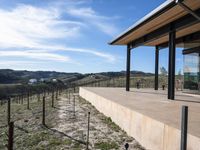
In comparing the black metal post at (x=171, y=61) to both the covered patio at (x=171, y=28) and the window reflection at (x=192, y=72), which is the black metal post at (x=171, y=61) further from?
the window reflection at (x=192, y=72)

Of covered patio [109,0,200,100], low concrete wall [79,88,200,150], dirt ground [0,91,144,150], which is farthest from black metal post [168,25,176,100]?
low concrete wall [79,88,200,150]

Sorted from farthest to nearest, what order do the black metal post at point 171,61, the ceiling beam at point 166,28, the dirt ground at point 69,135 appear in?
the black metal post at point 171,61 < the ceiling beam at point 166,28 < the dirt ground at point 69,135

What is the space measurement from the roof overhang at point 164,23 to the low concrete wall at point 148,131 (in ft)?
14.3

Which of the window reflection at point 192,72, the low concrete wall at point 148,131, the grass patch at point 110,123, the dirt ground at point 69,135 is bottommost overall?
the dirt ground at point 69,135

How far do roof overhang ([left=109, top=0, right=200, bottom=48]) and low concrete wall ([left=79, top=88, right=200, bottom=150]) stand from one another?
14.3ft

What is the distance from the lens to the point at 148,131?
891 centimetres

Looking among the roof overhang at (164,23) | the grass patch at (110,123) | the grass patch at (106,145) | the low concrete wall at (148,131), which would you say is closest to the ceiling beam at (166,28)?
the roof overhang at (164,23)

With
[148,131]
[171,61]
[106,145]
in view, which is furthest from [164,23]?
[148,131]

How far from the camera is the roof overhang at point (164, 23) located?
13.1 metres

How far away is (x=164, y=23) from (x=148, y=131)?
8714mm

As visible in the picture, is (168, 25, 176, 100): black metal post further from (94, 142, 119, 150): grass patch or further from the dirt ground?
(94, 142, 119, 150): grass patch

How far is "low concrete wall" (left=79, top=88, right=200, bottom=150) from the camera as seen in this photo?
7.17 m

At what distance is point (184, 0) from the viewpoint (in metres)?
11.8

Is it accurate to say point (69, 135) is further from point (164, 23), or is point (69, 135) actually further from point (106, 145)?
point (164, 23)
